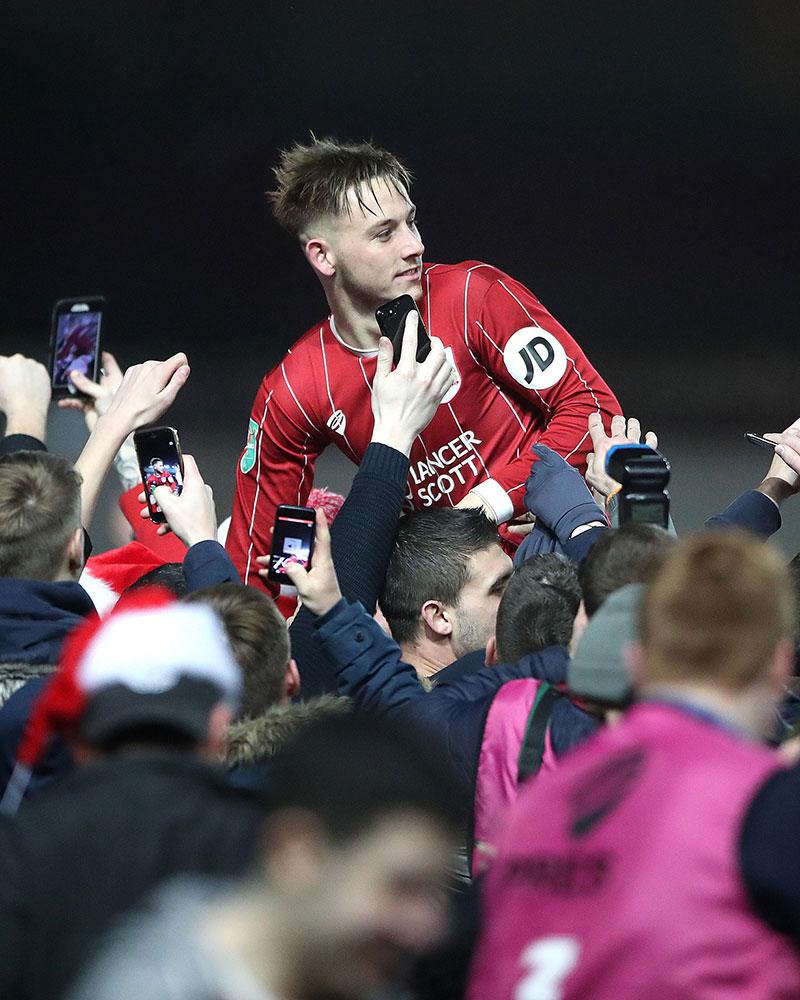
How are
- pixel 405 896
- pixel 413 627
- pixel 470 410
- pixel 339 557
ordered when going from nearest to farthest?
pixel 405 896 → pixel 339 557 → pixel 413 627 → pixel 470 410

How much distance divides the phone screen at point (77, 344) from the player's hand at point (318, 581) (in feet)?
3.36

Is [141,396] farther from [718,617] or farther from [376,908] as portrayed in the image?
[376,908]

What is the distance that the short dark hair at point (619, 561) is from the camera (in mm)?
1841

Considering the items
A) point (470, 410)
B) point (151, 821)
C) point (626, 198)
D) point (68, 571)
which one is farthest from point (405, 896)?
point (626, 198)

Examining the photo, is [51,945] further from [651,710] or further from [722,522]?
[722,522]

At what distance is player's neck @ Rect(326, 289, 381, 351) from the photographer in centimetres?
354

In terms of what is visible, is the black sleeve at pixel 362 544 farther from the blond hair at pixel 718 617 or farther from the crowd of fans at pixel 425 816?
the blond hair at pixel 718 617

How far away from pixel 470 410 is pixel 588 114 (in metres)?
3.82

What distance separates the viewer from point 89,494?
8.96 feet

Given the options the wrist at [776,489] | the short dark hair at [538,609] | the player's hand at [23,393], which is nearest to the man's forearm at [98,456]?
the player's hand at [23,393]

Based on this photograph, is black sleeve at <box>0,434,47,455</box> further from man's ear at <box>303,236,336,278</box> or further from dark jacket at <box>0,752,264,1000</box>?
dark jacket at <box>0,752,264,1000</box>

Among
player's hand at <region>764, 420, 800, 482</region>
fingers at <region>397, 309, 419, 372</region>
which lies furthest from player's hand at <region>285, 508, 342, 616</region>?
player's hand at <region>764, 420, 800, 482</region>

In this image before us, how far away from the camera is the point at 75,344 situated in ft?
10.3

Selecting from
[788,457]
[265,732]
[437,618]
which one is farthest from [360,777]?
[788,457]
